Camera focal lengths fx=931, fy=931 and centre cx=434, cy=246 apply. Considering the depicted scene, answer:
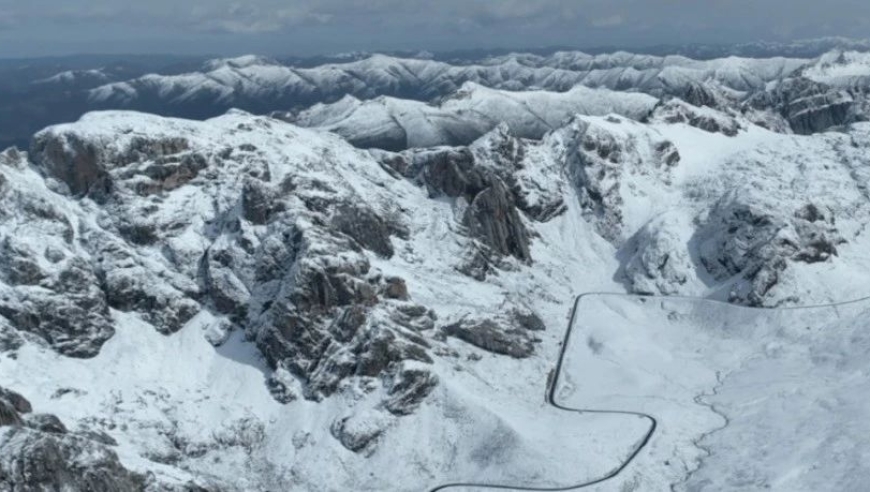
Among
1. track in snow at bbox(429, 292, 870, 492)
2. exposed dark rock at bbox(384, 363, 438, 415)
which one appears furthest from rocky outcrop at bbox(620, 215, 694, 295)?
exposed dark rock at bbox(384, 363, 438, 415)

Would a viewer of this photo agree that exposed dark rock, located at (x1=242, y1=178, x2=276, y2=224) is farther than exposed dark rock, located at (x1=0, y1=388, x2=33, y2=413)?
Yes

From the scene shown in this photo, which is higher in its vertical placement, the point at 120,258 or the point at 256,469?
the point at 120,258

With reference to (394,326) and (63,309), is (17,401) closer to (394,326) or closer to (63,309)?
(63,309)

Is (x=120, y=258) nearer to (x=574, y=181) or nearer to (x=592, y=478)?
(x=592, y=478)

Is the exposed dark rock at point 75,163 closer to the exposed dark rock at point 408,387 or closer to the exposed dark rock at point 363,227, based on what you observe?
the exposed dark rock at point 363,227

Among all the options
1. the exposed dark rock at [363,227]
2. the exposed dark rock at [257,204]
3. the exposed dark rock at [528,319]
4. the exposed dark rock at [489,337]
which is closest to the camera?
the exposed dark rock at [489,337]

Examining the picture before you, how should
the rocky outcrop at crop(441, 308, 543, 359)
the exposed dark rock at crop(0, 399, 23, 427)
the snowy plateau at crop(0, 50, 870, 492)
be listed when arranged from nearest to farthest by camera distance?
the exposed dark rock at crop(0, 399, 23, 427)
the snowy plateau at crop(0, 50, 870, 492)
the rocky outcrop at crop(441, 308, 543, 359)

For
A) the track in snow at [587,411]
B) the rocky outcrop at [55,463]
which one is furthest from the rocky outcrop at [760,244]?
the rocky outcrop at [55,463]

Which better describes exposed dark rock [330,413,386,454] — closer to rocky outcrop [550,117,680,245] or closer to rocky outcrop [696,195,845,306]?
rocky outcrop [696,195,845,306]

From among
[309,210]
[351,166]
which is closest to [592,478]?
[309,210]
